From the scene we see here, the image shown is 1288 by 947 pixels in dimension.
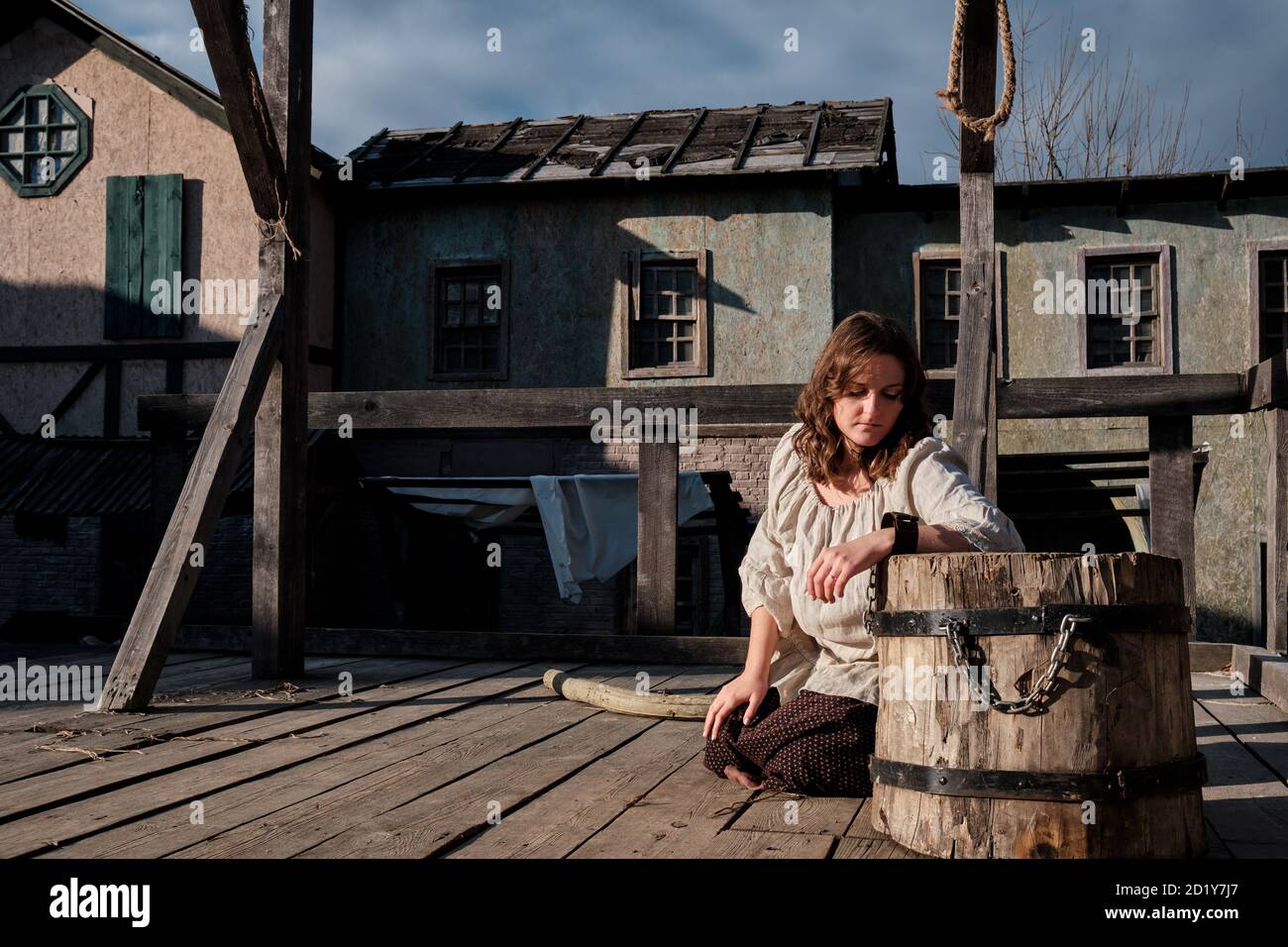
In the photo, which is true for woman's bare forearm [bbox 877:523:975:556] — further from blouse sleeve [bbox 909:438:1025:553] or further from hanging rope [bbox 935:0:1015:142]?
hanging rope [bbox 935:0:1015:142]

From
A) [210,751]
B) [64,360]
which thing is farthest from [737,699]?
[64,360]

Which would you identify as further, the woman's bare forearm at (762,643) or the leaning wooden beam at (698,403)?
the leaning wooden beam at (698,403)

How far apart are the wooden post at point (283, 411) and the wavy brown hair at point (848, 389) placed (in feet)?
9.20

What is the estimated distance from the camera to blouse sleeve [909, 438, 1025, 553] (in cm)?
279

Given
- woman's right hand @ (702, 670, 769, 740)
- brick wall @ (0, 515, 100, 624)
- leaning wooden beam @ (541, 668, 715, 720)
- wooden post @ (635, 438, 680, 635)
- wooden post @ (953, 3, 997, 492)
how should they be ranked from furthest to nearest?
brick wall @ (0, 515, 100, 624) < wooden post @ (635, 438, 680, 635) < wooden post @ (953, 3, 997, 492) < leaning wooden beam @ (541, 668, 715, 720) < woman's right hand @ (702, 670, 769, 740)

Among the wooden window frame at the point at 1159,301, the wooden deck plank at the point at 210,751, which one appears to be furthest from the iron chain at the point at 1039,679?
the wooden window frame at the point at 1159,301

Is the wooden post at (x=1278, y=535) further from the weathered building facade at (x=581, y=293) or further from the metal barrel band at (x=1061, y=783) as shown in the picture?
the weathered building facade at (x=581, y=293)

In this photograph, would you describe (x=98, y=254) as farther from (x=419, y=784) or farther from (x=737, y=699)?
(x=737, y=699)

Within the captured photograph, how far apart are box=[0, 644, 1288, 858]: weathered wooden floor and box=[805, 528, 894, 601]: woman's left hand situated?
1.83ft

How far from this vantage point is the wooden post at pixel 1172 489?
525 centimetres

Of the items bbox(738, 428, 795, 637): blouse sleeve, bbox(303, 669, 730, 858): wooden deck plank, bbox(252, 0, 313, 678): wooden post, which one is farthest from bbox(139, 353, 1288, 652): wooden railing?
bbox(738, 428, 795, 637): blouse sleeve

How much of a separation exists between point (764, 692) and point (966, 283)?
2943 millimetres

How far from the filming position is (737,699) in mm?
3086
